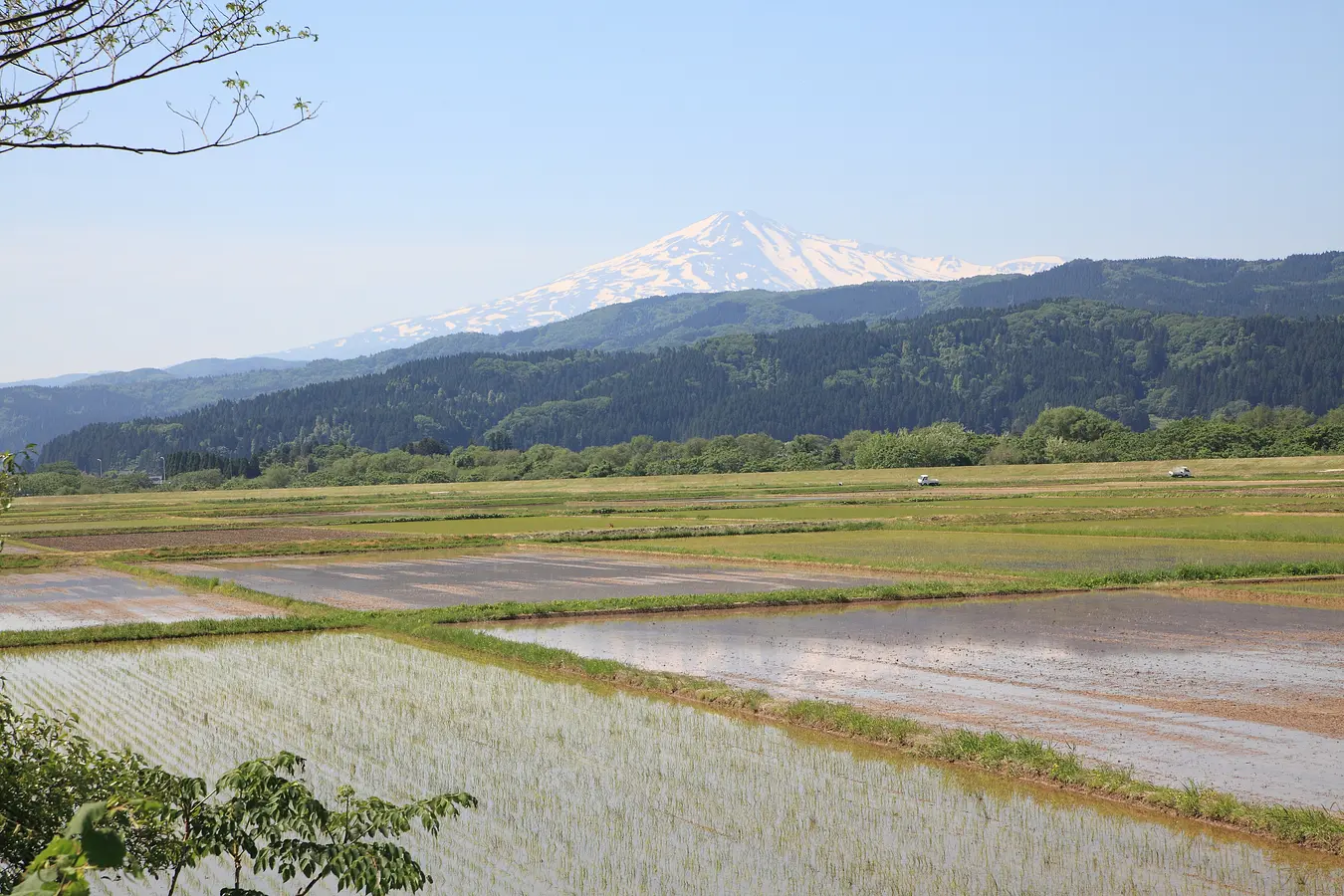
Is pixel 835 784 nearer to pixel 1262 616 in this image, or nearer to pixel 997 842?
pixel 997 842

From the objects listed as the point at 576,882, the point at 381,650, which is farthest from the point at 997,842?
the point at 381,650

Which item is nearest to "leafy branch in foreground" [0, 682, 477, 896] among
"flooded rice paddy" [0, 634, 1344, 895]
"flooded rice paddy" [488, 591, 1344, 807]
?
"flooded rice paddy" [0, 634, 1344, 895]

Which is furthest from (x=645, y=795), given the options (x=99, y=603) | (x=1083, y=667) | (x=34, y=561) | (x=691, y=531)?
(x=34, y=561)

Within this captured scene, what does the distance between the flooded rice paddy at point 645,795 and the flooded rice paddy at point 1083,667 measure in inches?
82.2

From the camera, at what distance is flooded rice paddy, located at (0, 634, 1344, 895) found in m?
10.2

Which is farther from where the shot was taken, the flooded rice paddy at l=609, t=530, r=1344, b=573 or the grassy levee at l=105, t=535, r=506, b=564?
the grassy levee at l=105, t=535, r=506, b=564

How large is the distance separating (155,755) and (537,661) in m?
8.14

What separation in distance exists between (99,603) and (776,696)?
2313 centimetres

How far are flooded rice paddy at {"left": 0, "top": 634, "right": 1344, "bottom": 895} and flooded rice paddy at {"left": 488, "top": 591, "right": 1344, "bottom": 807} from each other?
209cm

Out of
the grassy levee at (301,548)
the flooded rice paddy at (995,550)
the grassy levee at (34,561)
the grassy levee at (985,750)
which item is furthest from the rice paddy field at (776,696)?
the grassy levee at (301,548)

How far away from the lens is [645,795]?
1287 cm

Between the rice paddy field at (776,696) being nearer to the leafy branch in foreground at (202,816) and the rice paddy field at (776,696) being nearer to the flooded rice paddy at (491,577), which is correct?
the flooded rice paddy at (491,577)

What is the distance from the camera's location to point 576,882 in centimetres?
1021

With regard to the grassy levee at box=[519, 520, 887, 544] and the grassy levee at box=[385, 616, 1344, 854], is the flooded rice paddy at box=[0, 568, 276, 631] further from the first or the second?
the grassy levee at box=[519, 520, 887, 544]
